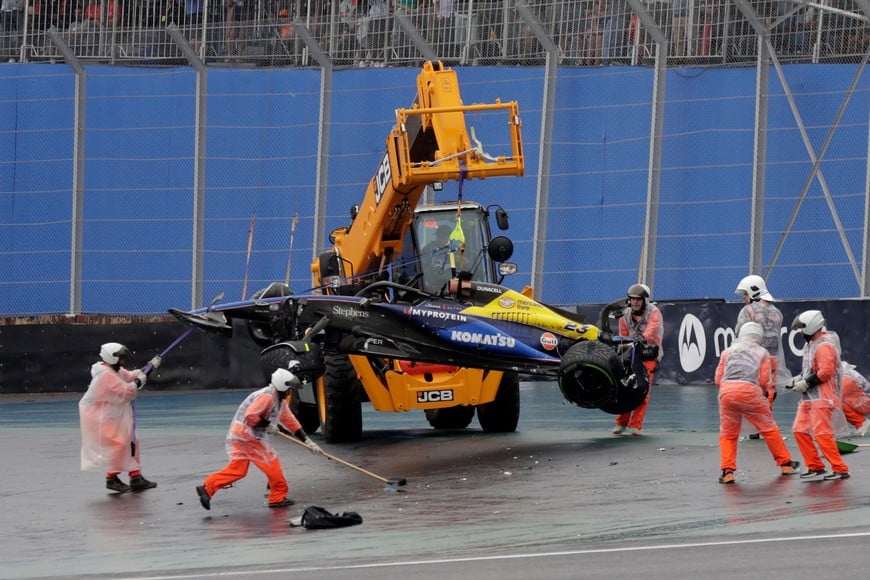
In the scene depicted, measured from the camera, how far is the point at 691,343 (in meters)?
24.6

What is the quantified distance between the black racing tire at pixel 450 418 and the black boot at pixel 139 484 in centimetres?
539

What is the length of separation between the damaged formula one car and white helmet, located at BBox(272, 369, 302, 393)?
54.3 inches

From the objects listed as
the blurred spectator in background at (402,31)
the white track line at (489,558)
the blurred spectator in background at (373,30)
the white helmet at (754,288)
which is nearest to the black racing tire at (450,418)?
the white helmet at (754,288)

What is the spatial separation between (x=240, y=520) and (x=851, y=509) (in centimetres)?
479

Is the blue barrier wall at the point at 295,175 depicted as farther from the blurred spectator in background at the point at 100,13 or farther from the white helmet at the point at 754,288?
the white helmet at the point at 754,288

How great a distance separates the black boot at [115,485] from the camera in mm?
15375

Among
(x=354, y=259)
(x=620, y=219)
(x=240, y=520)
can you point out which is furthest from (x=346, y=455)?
(x=620, y=219)

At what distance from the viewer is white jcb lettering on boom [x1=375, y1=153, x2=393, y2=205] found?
17.5m

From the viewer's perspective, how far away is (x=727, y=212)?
23.8m

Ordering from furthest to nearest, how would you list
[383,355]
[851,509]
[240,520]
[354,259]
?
[354,259] → [383,355] → [240,520] → [851,509]

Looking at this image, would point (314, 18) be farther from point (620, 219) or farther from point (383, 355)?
point (383, 355)

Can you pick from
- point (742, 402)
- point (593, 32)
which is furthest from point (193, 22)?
point (742, 402)

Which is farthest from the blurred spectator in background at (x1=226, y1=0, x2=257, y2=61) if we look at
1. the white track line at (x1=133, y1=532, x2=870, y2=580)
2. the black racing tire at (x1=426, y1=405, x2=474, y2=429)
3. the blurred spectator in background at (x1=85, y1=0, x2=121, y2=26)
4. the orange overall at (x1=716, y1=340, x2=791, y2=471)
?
the white track line at (x1=133, y1=532, x2=870, y2=580)

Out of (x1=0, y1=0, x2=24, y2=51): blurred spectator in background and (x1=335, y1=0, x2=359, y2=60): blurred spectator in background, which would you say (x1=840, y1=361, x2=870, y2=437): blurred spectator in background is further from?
(x1=0, y1=0, x2=24, y2=51): blurred spectator in background
